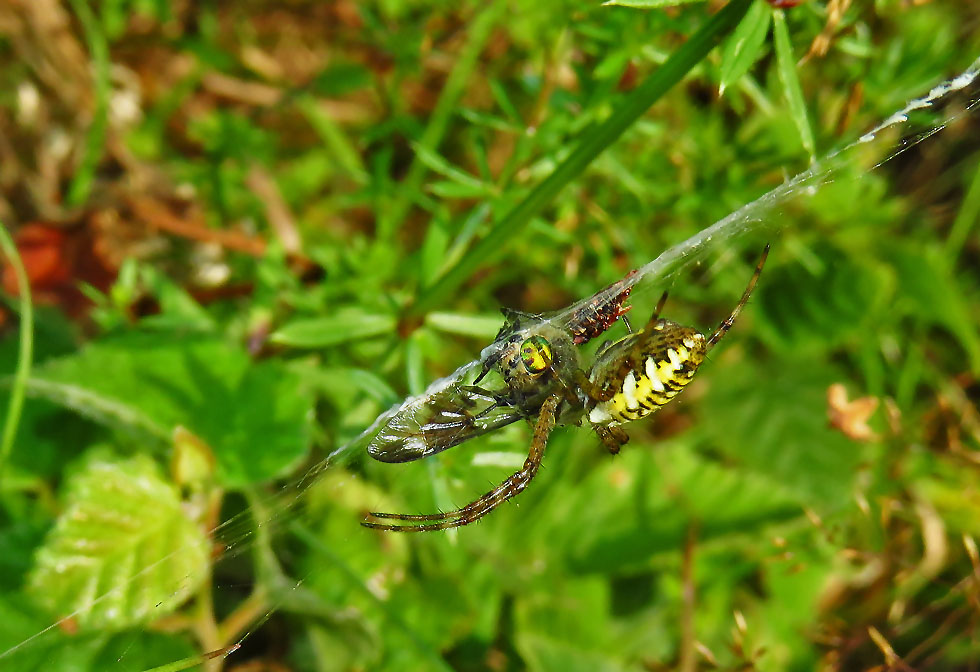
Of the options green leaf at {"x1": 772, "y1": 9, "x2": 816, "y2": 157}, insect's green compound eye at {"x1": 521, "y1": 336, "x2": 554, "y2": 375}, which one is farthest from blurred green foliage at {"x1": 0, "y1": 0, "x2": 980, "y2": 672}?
insect's green compound eye at {"x1": 521, "y1": 336, "x2": 554, "y2": 375}

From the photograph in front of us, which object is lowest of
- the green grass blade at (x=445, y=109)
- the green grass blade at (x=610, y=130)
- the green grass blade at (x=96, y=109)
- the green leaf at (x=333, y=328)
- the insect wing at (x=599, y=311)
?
the insect wing at (x=599, y=311)

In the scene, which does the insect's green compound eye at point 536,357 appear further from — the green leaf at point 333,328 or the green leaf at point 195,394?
the green leaf at point 195,394

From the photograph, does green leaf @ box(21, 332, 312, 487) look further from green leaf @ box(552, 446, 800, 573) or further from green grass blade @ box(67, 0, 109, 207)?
green leaf @ box(552, 446, 800, 573)

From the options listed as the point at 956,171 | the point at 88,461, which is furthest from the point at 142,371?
the point at 956,171

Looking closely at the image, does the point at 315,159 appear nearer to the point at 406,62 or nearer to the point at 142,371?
the point at 406,62

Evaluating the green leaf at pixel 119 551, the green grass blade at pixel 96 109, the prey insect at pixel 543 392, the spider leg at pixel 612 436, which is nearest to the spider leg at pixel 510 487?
the prey insect at pixel 543 392

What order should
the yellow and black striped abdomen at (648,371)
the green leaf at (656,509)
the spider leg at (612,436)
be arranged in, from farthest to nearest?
the green leaf at (656,509)
the spider leg at (612,436)
the yellow and black striped abdomen at (648,371)
